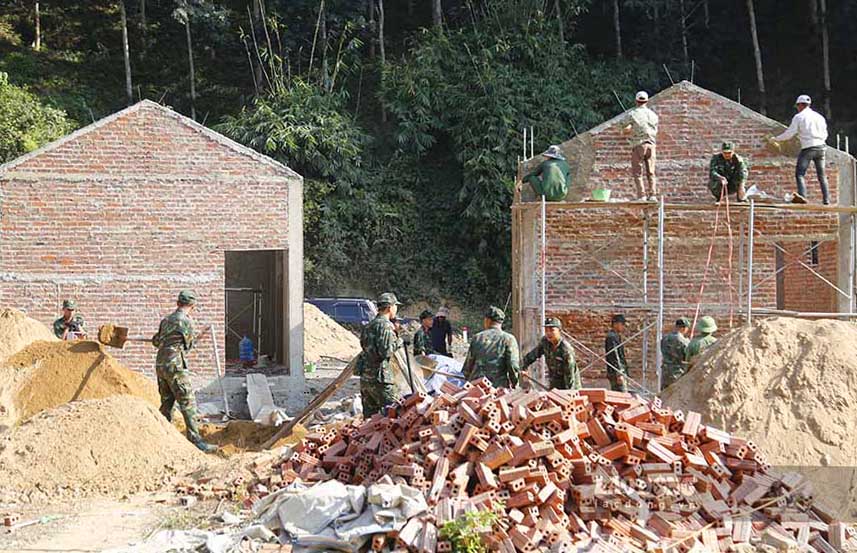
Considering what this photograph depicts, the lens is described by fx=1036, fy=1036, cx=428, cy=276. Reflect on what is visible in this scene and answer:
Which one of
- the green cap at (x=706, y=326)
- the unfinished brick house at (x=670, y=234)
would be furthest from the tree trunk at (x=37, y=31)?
the green cap at (x=706, y=326)

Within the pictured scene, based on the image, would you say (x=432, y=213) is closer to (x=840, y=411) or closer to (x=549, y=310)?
(x=549, y=310)

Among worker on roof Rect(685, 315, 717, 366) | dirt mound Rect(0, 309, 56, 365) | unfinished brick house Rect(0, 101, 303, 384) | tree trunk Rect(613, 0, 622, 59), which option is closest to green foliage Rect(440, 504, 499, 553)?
worker on roof Rect(685, 315, 717, 366)

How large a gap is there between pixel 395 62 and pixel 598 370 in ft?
60.7

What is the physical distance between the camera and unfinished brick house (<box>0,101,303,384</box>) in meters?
16.1

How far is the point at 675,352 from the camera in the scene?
498 inches

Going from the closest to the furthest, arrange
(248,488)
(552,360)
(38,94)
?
(248,488) → (552,360) → (38,94)

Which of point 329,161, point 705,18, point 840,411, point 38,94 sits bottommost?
point 840,411

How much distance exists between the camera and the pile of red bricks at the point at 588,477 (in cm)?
817

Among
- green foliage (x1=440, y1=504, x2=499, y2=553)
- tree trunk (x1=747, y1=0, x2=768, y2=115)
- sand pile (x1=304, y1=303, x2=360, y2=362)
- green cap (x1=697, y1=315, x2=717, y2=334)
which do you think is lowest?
green foliage (x1=440, y1=504, x2=499, y2=553)

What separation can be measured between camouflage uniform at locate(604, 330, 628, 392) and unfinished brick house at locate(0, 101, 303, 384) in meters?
5.16

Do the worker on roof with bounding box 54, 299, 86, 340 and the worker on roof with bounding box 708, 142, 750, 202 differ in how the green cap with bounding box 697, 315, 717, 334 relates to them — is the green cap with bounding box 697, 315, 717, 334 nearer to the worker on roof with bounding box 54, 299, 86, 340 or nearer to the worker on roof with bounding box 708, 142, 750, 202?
the worker on roof with bounding box 708, 142, 750, 202

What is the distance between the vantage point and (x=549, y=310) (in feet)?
55.3

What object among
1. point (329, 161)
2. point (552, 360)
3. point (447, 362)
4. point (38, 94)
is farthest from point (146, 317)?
point (38, 94)

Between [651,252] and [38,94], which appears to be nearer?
[651,252]
